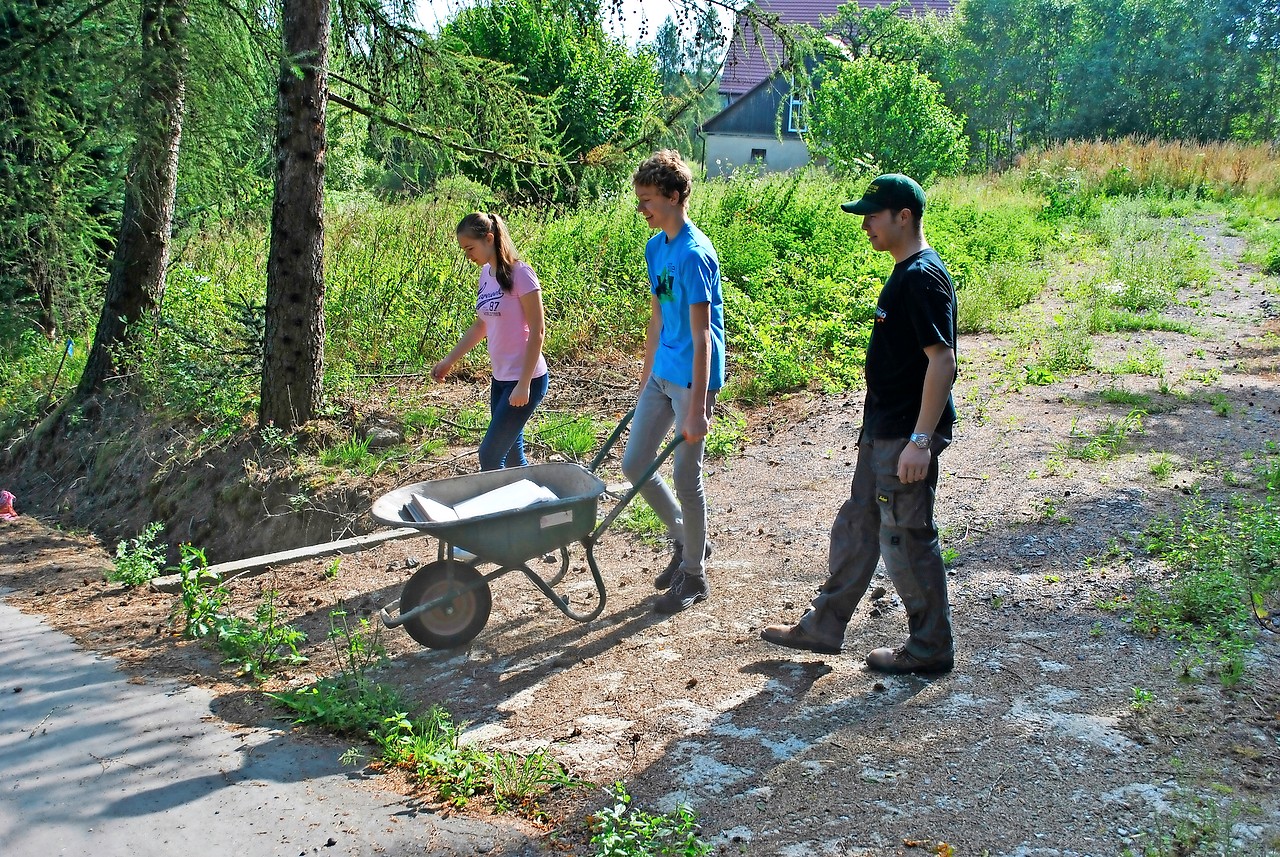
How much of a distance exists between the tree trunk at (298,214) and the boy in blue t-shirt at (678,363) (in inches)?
121

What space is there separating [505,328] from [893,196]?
249 centimetres

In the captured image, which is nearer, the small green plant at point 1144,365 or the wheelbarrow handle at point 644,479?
the wheelbarrow handle at point 644,479

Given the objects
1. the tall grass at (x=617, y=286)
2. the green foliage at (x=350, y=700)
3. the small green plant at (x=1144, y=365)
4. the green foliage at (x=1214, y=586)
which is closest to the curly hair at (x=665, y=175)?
the green foliage at (x=350, y=700)

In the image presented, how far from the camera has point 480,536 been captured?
13.8 feet

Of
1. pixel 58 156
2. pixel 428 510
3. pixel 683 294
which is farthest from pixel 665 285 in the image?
pixel 58 156

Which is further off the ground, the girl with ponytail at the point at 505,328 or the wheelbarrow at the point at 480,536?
the girl with ponytail at the point at 505,328

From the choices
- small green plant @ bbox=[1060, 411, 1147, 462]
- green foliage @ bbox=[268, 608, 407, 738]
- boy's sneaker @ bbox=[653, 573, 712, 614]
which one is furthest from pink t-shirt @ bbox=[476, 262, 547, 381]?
small green plant @ bbox=[1060, 411, 1147, 462]

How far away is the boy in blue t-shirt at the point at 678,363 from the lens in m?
4.43

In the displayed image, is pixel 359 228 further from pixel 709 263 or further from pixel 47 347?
pixel 709 263

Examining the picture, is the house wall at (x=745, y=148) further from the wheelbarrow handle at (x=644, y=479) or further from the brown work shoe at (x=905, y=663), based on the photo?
the brown work shoe at (x=905, y=663)

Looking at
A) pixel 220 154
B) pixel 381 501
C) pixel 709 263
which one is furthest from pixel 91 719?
pixel 220 154

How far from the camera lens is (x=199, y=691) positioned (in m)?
4.46

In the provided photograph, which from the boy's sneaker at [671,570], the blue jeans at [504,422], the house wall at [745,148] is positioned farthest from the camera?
the house wall at [745,148]

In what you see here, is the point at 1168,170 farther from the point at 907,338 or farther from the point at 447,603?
the point at 447,603
